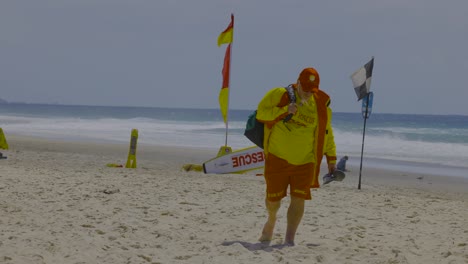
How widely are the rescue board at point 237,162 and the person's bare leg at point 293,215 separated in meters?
6.00

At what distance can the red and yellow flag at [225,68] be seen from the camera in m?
12.3

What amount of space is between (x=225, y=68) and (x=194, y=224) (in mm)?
6900

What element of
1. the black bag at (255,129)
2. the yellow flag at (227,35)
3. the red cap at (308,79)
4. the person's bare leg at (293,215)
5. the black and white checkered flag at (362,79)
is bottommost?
the person's bare leg at (293,215)

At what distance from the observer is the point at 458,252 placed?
17.0 ft

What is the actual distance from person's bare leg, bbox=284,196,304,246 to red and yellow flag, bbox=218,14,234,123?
23.2 ft

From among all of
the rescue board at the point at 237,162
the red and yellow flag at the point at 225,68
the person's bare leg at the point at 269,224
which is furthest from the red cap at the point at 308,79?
the red and yellow flag at the point at 225,68

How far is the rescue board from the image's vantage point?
440 inches

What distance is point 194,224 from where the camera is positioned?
596cm

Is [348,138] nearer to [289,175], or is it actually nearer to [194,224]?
[194,224]

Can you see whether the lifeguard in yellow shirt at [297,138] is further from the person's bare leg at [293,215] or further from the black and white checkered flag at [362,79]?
the black and white checkered flag at [362,79]

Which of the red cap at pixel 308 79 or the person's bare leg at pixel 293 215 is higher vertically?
the red cap at pixel 308 79

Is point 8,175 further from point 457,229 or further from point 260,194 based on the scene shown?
point 457,229

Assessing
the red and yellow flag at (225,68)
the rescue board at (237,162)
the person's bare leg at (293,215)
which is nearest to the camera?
the person's bare leg at (293,215)

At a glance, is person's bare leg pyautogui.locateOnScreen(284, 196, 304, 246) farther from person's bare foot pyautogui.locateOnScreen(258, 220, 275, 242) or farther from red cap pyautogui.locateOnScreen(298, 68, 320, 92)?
red cap pyautogui.locateOnScreen(298, 68, 320, 92)
